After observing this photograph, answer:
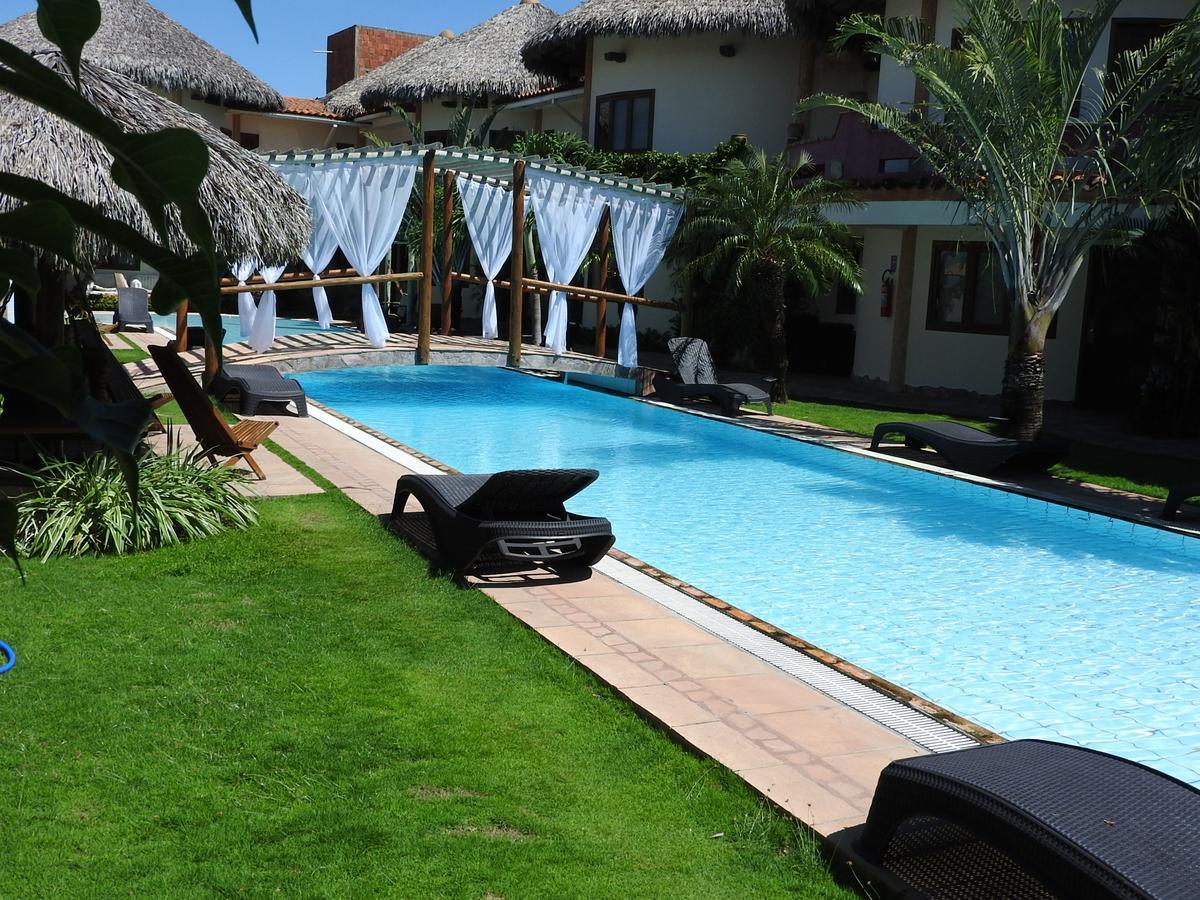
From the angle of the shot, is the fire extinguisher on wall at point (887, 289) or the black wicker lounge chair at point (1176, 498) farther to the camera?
the fire extinguisher on wall at point (887, 289)

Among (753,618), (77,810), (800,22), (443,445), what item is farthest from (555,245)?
(77,810)

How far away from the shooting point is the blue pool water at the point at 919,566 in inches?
247

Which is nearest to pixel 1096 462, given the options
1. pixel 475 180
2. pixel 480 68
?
pixel 475 180

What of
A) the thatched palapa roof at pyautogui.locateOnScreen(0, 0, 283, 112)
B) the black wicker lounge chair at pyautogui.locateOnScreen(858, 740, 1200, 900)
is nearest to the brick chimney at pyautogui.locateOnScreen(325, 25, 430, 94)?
the thatched palapa roof at pyautogui.locateOnScreen(0, 0, 283, 112)

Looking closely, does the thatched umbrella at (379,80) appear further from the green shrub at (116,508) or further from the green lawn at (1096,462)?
the green shrub at (116,508)

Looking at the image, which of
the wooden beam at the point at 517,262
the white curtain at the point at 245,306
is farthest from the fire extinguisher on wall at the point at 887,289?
the white curtain at the point at 245,306

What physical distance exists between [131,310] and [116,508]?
15298 mm

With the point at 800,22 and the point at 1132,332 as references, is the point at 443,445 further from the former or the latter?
the point at 800,22

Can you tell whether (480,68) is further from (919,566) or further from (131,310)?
(919,566)

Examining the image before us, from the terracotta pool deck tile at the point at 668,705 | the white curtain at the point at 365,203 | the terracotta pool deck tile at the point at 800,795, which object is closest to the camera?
the terracotta pool deck tile at the point at 800,795

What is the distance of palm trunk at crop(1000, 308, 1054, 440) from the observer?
1258cm

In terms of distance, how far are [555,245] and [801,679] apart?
12810 millimetres

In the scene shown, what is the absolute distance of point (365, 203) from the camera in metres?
15.9

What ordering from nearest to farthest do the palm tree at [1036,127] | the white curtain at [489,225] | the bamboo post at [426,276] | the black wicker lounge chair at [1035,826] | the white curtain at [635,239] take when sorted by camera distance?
the black wicker lounge chair at [1035,826]
the palm tree at [1036,127]
the bamboo post at [426,276]
the white curtain at [489,225]
the white curtain at [635,239]
